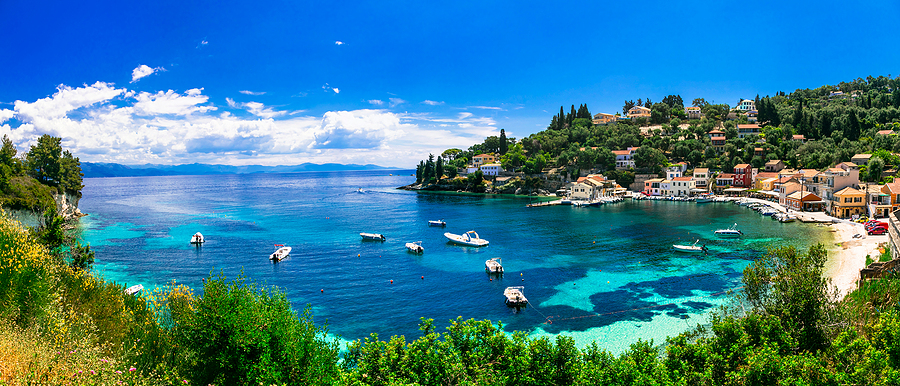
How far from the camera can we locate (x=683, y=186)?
4668 inches

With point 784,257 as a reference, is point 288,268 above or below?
below

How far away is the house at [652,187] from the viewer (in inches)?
4833

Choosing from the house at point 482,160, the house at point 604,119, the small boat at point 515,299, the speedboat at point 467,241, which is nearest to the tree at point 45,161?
the speedboat at point 467,241

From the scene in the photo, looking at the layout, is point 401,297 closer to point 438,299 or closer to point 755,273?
point 438,299

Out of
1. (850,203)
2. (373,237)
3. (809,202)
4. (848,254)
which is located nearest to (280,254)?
(373,237)

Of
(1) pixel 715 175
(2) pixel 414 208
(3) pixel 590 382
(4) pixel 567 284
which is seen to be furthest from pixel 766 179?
(3) pixel 590 382

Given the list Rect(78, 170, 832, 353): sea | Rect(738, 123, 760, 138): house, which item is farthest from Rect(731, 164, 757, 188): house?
Rect(738, 123, 760, 138): house

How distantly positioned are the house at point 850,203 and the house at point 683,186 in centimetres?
4519

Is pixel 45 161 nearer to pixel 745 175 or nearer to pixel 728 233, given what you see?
pixel 728 233

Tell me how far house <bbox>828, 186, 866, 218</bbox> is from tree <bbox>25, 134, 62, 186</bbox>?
145m

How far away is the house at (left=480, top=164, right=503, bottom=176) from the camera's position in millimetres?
150225

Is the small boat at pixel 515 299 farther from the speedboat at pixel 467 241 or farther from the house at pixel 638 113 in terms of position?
the house at pixel 638 113

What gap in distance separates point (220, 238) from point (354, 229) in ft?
67.7

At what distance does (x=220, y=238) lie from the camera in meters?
64.9
